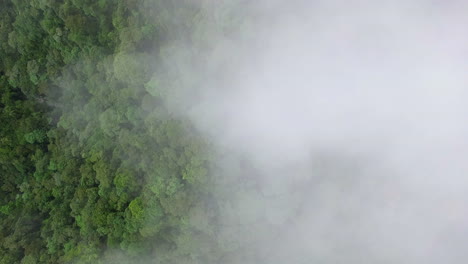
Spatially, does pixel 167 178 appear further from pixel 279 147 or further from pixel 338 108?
pixel 338 108

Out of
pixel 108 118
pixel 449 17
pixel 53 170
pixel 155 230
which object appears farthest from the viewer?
pixel 53 170

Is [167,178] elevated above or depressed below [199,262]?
above

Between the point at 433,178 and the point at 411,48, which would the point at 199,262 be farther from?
the point at 411,48

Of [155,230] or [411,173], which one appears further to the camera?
[155,230]

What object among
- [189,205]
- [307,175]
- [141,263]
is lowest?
[141,263]

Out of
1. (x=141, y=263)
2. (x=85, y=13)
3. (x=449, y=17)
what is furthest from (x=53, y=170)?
(x=449, y=17)

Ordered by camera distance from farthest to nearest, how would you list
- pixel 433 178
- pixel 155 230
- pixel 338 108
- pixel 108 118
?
pixel 108 118
pixel 155 230
pixel 338 108
pixel 433 178
